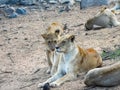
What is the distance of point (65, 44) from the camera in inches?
317

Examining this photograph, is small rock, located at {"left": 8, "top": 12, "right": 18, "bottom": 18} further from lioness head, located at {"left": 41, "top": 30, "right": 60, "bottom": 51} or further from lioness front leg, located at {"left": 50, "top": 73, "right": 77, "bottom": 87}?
lioness front leg, located at {"left": 50, "top": 73, "right": 77, "bottom": 87}

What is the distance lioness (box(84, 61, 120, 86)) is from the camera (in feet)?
21.8

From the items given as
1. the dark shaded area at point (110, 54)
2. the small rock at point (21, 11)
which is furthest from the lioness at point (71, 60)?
the small rock at point (21, 11)

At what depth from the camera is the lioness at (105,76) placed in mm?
6648

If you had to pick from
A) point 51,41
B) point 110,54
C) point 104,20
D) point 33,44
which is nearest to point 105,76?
point 51,41

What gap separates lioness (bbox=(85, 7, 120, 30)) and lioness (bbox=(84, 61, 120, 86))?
6253 millimetres

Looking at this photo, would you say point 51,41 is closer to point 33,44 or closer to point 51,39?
point 51,39

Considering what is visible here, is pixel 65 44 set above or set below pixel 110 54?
above

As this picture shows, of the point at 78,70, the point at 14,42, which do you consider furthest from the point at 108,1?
the point at 78,70

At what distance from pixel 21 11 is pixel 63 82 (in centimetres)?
1087

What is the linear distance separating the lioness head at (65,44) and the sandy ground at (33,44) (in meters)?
0.52

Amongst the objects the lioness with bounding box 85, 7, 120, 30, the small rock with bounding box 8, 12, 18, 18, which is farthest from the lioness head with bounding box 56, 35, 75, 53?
the small rock with bounding box 8, 12, 18, 18

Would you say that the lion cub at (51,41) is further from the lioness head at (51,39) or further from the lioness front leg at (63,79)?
the lioness front leg at (63,79)

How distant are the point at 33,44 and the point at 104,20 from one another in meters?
2.07
